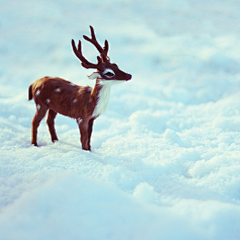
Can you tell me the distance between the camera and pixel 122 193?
1.59 meters

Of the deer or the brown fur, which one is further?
the brown fur

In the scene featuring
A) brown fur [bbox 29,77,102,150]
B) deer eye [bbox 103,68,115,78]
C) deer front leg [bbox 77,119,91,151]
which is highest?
deer eye [bbox 103,68,115,78]

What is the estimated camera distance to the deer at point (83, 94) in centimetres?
231

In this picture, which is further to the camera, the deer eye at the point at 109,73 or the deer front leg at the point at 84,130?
the deer front leg at the point at 84,130

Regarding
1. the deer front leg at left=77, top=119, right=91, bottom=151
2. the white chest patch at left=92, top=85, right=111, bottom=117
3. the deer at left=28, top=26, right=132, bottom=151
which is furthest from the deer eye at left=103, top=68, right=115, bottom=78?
the deer front leg at left=77, top=119, right=91, bottom=151

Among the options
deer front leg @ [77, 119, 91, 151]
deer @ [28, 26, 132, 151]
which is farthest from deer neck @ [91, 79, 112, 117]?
deer front leg @ [77, 119, 91, 151]

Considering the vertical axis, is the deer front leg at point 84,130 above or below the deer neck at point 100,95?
below

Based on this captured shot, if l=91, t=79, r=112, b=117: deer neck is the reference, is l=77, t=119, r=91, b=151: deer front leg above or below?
below

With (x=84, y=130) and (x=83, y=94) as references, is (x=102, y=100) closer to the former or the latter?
(x=83, y=94)

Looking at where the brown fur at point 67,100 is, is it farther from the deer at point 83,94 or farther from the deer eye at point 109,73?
the deer eye at point 109,73

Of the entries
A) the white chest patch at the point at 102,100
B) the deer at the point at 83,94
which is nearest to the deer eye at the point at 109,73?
the deer at the point at 83,94

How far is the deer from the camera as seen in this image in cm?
231

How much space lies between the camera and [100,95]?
2389 mm

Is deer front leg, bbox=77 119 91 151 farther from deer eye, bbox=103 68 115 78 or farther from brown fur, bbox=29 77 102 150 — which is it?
deer eye, bbox=103 68 115 78
